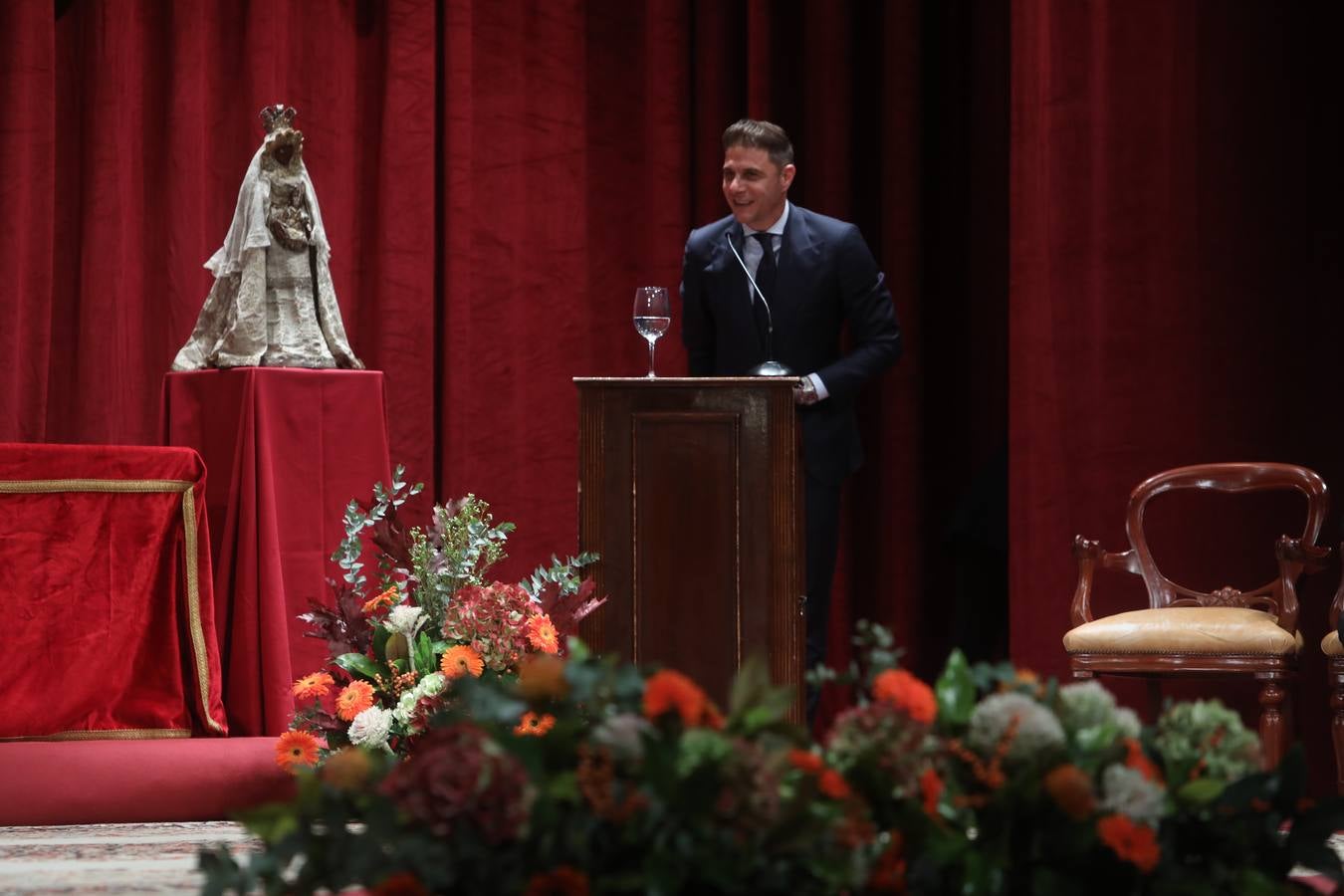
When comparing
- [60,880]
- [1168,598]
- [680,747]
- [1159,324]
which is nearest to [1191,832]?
[680,747]

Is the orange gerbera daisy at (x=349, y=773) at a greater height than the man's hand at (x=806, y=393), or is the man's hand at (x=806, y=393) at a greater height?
the man's hand at (x=806, y=393)

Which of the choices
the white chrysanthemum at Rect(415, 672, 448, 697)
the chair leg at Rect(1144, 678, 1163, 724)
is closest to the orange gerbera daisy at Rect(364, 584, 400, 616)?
the white chrysanthemum at Rect(415, 672, 448, 697)

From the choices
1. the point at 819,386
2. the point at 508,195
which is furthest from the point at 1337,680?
the point at 508,195

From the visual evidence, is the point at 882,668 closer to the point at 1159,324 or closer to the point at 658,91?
the point at 1159,324

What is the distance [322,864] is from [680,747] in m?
0.29

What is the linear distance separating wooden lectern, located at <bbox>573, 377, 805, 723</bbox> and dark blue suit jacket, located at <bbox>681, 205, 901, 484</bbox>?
52cm

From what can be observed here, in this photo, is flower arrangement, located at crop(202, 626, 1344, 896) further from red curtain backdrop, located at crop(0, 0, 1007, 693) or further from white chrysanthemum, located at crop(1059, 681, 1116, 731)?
red curtain backdrop, located at crop(0, 0, 1007, 693)

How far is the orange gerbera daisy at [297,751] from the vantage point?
2.92m

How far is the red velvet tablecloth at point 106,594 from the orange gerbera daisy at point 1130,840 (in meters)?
2.29

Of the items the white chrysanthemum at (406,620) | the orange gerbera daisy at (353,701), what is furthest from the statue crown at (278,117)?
the orange gerbera daisy at (353,701)

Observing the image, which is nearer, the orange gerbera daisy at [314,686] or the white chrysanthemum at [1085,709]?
the white chrysanthemum at [1085,709]

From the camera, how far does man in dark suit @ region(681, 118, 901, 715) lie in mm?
3627

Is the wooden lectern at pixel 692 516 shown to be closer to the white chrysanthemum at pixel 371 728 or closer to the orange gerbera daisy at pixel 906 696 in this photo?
the white chrysanthemum at pixel 371 728

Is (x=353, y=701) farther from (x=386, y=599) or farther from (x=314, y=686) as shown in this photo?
(x=386, y=599)
